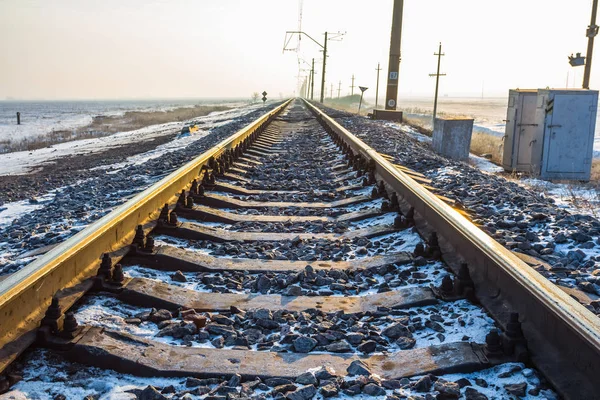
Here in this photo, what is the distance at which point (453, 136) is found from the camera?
13648 millimetres

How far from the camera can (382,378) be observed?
8.13ft

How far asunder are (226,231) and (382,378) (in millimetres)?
2593

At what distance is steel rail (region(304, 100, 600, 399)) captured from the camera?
6.98 ft

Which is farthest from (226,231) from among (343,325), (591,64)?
(591,64)

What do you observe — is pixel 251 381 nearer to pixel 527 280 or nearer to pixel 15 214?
pixel 527 280

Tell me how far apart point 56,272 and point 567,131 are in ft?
41.0

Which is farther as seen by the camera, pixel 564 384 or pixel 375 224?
pixel 375 224

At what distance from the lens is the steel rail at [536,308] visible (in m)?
2.13

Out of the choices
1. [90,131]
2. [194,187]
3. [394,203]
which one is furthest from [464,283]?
[90,131]

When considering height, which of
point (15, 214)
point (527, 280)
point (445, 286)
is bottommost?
point (15, 214)

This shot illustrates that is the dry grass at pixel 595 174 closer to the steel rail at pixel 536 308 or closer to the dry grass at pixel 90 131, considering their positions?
the steel rail at pixel 536 308

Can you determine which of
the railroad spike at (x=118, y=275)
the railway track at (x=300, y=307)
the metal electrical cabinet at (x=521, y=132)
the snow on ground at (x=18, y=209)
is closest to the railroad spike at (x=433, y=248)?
the railway track at (x=300, y=307)

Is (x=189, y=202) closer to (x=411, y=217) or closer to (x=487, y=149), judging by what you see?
(x=411, y=217)

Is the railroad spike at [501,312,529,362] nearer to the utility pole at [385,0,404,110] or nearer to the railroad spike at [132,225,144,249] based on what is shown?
the railroad spike at [132,225,144,249]
